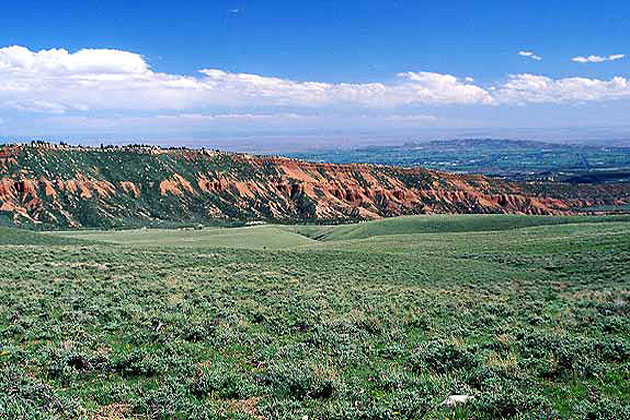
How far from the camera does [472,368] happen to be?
8711mm

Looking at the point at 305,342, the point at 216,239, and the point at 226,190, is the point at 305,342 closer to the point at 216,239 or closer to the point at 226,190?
the point at 216,239

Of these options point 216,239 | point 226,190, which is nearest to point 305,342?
point 216,239

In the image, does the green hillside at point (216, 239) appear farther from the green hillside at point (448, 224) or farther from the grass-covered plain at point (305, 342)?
the grass-covered plain at point (305, 342)

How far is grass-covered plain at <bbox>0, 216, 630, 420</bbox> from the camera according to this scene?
23.3 feet

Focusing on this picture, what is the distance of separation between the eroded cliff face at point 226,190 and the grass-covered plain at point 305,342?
7224 cm

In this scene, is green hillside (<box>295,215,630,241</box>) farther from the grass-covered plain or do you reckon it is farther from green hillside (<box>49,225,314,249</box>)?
the grass-covered plain

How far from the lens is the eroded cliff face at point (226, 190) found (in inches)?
3482

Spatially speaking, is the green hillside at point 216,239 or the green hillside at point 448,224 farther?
the green hillside at point 448,224

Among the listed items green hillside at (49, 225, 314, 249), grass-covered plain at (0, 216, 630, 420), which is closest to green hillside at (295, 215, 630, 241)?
green hillside at (49, 225, 314, 249)

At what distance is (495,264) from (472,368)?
1981 centimetres

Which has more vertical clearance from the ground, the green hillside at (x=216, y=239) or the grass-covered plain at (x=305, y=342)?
the grass-covered plain at (x=305, y=342)

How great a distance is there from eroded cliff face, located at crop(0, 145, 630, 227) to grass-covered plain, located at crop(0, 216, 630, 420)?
7224 centimetres

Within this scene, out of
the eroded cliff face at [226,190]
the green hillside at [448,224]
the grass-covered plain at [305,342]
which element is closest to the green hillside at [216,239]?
the green hillside at [448,224]

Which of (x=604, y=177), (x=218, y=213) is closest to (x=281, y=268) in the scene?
(x=218, y=213)
